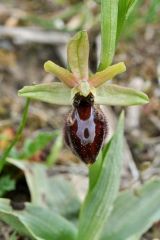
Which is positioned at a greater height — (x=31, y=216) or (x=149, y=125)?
(x=149, y=125)

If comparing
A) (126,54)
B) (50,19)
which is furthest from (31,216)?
(50,19)

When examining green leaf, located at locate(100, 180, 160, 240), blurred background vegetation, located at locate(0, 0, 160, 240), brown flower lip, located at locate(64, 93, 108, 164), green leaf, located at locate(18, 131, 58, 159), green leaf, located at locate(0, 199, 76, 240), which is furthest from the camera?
blurred background vegetation, located at locate(0, 0, 160, 240)

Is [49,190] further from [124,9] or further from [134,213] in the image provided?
[124,9]

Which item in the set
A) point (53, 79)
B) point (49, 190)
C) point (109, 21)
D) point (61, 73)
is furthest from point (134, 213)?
point (53, 79)

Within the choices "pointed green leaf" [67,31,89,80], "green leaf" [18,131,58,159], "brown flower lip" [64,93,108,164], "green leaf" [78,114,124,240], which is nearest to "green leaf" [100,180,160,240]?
"green leaf" [78,114,124,240]

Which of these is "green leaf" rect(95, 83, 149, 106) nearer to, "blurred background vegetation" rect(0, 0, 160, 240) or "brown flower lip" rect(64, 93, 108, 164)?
"brown flower lip" rect(64, 93, 108, 164)

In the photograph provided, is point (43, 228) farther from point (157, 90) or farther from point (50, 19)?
point (50, 19)
